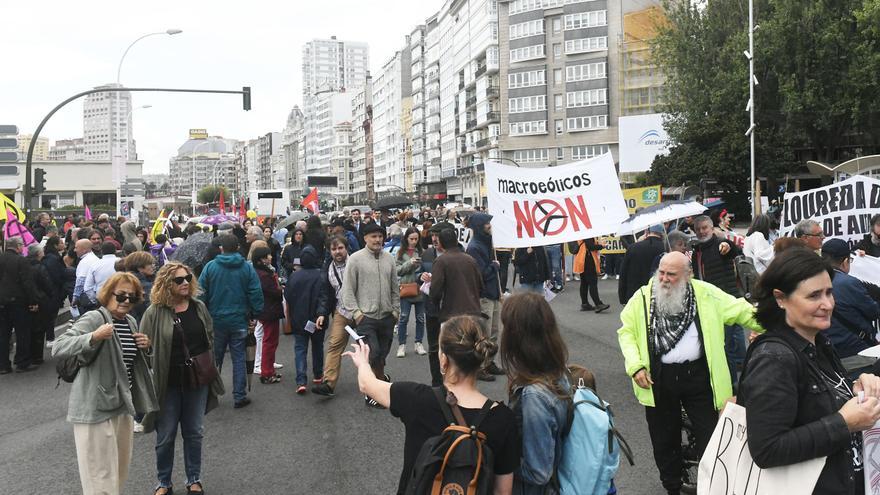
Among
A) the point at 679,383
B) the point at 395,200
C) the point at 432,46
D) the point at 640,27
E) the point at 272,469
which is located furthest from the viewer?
the point at 432,46

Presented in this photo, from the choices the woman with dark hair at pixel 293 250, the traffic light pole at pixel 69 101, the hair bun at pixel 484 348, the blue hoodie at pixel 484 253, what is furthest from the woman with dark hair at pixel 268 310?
the traffic light pole at pixel 69 101

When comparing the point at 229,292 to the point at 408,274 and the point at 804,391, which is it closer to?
the point at 408,274

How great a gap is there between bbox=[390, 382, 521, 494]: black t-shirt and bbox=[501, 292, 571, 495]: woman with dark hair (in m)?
0.09

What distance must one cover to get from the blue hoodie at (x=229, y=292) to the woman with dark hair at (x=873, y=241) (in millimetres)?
6921

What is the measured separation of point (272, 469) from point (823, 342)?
469cm

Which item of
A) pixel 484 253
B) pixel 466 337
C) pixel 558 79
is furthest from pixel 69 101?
pixel 558 79

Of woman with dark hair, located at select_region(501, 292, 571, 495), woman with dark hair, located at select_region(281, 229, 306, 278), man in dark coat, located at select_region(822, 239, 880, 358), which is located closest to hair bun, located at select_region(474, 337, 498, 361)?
woman with dark hair, located at select_region(501, 292, 571, 495)

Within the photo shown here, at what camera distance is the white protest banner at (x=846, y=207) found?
8.77 meters

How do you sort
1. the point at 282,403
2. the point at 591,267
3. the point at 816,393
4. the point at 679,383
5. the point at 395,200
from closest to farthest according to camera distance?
1. the point at 816,393
2. the point at 679,383
3. the point at 282,403
4. the point at 591,267
5. the point at 395,200

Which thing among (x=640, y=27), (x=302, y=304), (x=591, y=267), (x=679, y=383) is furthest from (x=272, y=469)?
(x=640, y=27)

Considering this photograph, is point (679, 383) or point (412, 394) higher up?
point (412, 394)

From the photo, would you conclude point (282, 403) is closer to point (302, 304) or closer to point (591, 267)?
point (302, 304)

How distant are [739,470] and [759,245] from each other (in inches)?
288

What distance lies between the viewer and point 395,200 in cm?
2400
